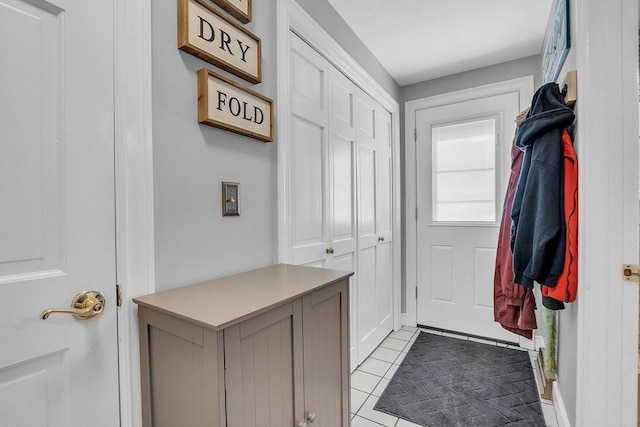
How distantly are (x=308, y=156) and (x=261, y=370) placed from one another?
121 centimetres

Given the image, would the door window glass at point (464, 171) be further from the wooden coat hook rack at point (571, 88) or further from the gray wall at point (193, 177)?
the gray wall at point (193, 177)

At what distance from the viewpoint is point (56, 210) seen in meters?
0.77

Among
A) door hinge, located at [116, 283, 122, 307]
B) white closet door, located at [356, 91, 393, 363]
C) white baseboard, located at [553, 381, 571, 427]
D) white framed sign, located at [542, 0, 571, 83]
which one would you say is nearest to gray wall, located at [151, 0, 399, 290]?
door hinge, located at [116, 283, 122, 307]

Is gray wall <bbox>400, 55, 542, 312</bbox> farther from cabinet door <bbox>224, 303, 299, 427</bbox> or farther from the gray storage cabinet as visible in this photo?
cabinet door <bbox>224, 303, 299, 427</bbox>

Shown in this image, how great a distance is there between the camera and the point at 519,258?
149cm

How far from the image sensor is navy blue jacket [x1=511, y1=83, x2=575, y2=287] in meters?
1.36

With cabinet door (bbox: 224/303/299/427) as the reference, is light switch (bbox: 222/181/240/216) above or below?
above

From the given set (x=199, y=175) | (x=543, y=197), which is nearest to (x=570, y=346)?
(x=543, y=197)

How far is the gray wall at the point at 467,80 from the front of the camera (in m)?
2.62

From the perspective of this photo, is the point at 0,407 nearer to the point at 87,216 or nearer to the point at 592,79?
the point at 87,216

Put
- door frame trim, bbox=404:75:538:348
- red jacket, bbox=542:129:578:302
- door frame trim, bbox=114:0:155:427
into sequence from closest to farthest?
door frame trim, bbox=114:0:155:427
red jacket, bbox=542:129:578:302
door frame trim, bbox=404:75:538:348

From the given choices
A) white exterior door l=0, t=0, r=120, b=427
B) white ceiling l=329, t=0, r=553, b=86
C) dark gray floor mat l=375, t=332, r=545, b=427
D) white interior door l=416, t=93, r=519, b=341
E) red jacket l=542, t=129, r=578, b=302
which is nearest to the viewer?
white exterior door l=0, t=0, r=120, b=427

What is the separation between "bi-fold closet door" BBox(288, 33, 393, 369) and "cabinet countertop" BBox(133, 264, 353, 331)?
433 millimetres

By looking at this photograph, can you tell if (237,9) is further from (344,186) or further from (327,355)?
(327,355)
